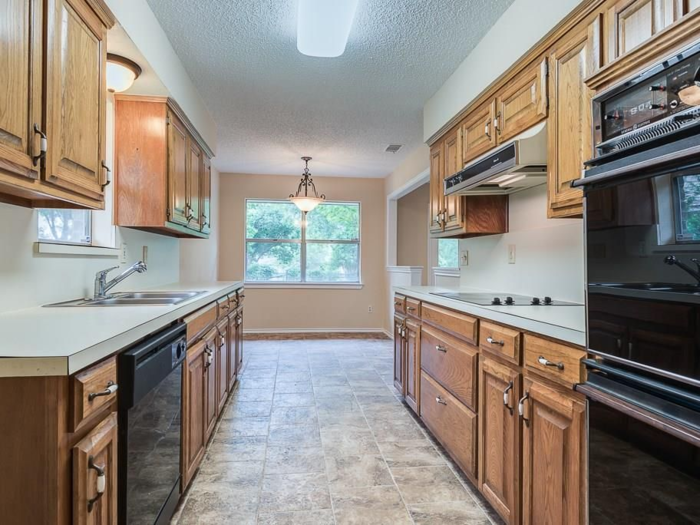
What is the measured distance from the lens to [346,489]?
1.95m

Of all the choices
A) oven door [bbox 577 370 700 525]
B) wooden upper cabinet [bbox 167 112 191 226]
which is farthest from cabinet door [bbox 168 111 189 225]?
oven door [bbox 577 370 700 525]

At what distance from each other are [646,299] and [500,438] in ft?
3.12

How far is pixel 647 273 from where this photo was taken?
3.08 feet

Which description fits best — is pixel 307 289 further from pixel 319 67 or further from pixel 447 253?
pixel 319 67

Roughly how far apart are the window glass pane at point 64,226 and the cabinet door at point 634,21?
7.87ft

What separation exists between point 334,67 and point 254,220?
3.65 metres

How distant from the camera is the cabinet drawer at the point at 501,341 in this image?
153 cm

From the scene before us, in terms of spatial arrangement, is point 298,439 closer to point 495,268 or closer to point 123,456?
point 123,456

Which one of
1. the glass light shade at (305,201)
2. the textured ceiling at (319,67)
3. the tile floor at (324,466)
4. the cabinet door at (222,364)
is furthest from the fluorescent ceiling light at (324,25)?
the glass light shade at (305,201)

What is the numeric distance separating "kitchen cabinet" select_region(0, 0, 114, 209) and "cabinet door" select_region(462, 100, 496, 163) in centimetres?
199

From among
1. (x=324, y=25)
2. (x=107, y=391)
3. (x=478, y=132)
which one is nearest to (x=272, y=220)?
(x=478, y=132)

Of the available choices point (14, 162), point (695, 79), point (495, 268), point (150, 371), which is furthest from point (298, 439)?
point (695, 79)

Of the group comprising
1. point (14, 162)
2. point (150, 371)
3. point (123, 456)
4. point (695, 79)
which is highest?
point (695, 79)

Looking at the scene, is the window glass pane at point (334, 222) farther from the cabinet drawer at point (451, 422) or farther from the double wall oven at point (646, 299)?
the double wall oven at point (646, 299)
